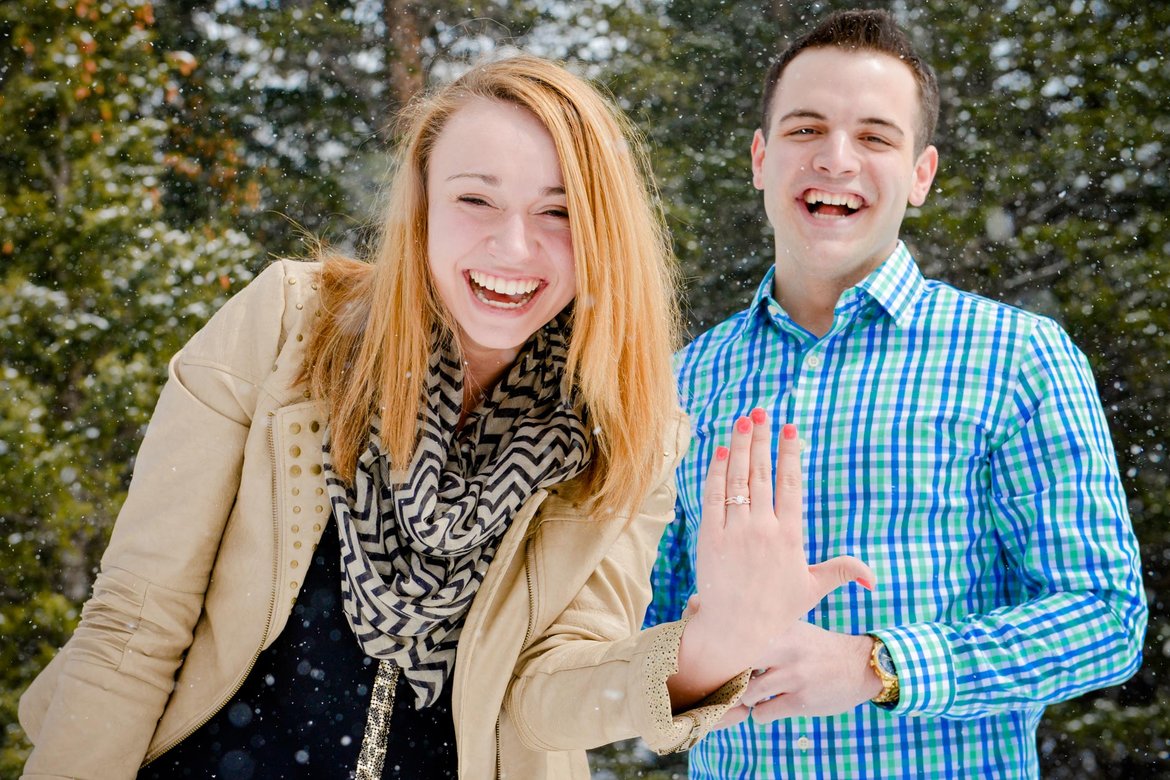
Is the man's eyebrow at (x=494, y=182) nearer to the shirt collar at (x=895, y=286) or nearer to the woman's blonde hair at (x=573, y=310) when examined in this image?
the woman's blonde hair at (x=573, y=310)

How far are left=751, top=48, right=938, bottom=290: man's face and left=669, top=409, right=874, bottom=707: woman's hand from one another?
82 centimetres

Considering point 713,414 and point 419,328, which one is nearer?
point 419,328

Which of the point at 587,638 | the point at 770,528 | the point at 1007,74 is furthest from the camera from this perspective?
the point at 1007,74

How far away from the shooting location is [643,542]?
6.41ft

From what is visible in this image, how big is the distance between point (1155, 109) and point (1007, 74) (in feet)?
1.98

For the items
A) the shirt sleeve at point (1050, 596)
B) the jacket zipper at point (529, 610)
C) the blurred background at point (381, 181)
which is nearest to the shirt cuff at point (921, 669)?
the shirt sleeve at point (1050, 596)

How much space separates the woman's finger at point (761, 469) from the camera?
61.2 inches

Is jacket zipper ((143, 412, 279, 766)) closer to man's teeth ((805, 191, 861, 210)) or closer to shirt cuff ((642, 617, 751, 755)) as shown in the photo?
shirt cuff ((642, 617, 751, 755))

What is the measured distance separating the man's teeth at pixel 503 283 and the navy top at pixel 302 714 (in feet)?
1.69

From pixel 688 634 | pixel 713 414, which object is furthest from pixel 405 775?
pixel 713 414

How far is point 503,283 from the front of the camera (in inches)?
68.9

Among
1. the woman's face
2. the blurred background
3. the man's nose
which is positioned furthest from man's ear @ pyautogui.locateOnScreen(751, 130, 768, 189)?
the blurred background

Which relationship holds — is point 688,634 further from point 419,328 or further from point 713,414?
point 713,414

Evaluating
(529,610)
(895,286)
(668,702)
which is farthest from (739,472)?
(895,286)
